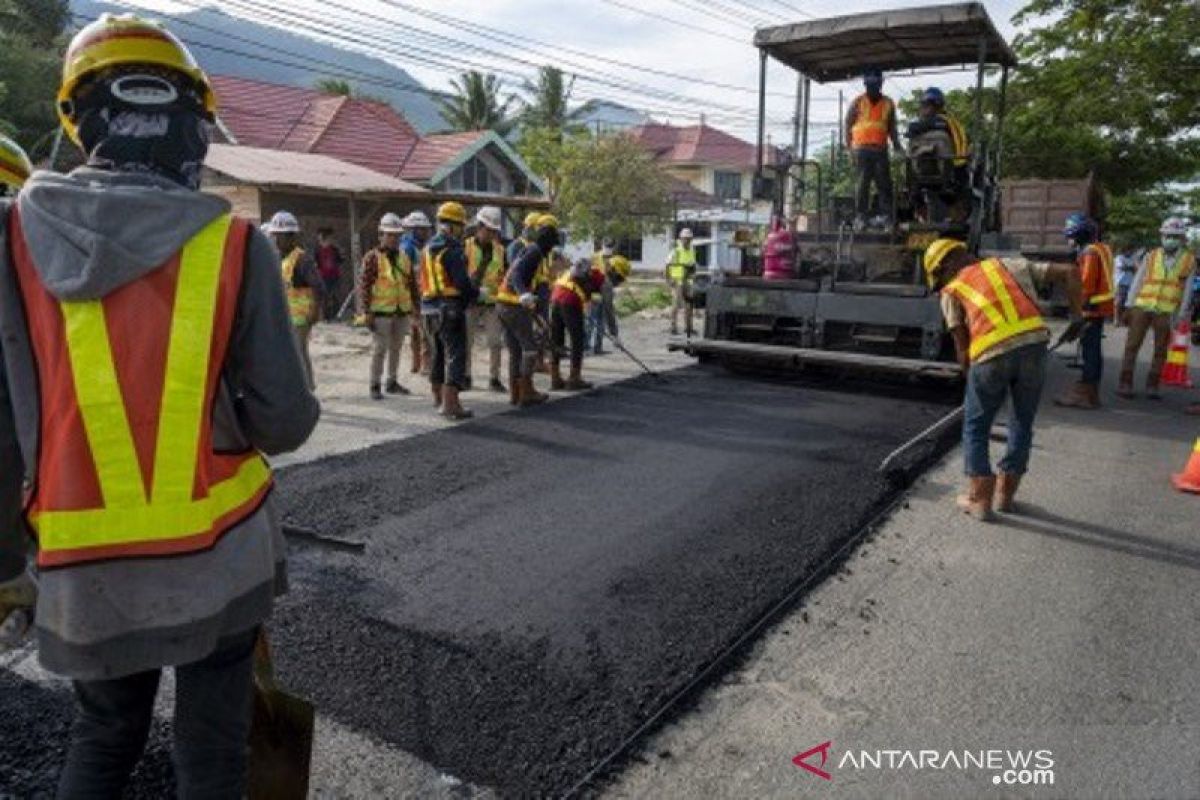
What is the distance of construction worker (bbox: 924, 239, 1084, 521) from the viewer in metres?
4.59

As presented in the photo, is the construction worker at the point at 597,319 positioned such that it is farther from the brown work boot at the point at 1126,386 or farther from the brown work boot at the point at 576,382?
the brown work boot at the point at 1126,386

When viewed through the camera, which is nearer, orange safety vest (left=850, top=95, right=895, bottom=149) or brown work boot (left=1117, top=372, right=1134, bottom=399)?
orange safety vest (left=850, top=95, right=895, bottom=149)

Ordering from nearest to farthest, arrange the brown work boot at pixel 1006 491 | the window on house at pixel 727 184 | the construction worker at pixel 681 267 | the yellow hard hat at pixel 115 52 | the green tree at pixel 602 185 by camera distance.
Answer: the yellow hard hat at pixel 115 52 < the brown work boot at pixel 1006 491 < the construction worker at pixel 681 267 < the green tree at pixel 602 185 < the window on house at pixel 727 184

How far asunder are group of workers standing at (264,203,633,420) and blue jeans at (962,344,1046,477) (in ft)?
12.5

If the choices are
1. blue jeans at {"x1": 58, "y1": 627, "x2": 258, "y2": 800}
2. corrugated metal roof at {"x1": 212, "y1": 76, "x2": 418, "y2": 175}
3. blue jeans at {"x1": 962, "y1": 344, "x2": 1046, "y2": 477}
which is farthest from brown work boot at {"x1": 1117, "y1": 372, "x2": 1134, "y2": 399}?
corrugated metal roof at {"x1": 212, "y1": 76, "x2": 418, "y2": 175}

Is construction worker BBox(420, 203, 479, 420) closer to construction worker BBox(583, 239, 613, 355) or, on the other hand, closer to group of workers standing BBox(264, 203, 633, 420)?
group of workers standing BBox(264, 203, 633, 420)

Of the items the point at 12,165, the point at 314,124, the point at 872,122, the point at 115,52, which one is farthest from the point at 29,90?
the point at 115,52

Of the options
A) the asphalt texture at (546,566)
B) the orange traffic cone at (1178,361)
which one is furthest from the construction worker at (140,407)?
the orange traffic cone at (1178,361)

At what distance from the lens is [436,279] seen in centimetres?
705

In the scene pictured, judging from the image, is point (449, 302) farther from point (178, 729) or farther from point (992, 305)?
point (178, 729)

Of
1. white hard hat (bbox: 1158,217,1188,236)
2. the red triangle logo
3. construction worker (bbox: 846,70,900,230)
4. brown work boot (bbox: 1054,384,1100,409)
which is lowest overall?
the red triangle logo

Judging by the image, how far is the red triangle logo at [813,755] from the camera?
249 centimetres

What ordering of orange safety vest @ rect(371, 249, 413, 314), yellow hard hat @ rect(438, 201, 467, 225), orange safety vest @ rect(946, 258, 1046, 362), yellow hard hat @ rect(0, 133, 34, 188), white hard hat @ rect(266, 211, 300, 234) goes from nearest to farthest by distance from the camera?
yellow hard hat @ rect(0, 133, 34, 188), orange safety vest @ rect(946, 258, 1046, 362), white hard hat @ rect(266, 211, 300, 234), yellow hard hat @ rect(438, 201, 467, 225), orange safety vest @ rect(371, 249, 413, 314)

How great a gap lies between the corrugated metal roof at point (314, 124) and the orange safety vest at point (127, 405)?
19.9 metres
